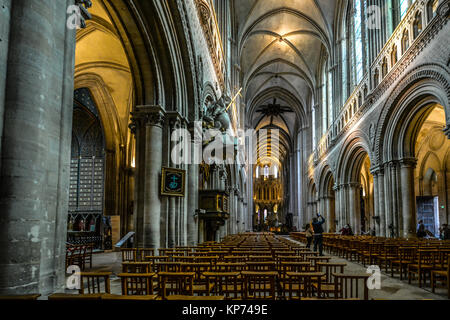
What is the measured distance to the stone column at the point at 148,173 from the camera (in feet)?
31.8

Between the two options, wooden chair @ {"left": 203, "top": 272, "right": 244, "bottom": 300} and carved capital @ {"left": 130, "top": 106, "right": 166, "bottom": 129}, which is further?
carved capital @ {"left": 130, "top": 106, "right": 166, "bottom": 129}

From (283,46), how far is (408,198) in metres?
18.9

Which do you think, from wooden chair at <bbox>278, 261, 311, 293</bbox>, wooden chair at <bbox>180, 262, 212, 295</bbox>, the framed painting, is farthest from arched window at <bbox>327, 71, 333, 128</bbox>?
wooden chair at <bbox>180, 262, 212, 295</bbox>

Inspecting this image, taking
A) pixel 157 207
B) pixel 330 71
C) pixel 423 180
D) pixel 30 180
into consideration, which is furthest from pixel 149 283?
pixel 423 180

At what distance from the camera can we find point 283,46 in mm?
30359

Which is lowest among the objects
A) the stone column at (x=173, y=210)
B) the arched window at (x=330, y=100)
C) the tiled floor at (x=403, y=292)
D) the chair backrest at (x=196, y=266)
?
the tiled floor at (x=403, y=292)

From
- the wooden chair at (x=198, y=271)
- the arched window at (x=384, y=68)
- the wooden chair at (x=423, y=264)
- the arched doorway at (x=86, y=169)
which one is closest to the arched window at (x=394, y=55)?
the arched window at (x=384, y=68)

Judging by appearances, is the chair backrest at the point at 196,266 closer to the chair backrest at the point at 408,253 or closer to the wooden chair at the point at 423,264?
the wooden chair at the point at 423,264

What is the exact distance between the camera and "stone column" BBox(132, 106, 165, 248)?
9695mm

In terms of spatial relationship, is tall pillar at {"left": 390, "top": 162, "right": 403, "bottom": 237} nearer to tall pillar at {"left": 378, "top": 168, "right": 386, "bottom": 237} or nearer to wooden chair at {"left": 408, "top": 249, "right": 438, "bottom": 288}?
tall pillar at {"left": 378, "top": 168, "right": 386, "bottom": 237}

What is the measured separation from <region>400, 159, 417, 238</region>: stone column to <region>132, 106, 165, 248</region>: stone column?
10127mm

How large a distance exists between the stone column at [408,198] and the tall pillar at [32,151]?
13.8 metres

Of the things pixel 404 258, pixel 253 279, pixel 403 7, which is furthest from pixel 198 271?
pixel 403 7

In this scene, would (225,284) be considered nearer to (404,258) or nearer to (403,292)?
(403,292)
